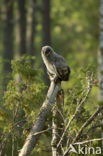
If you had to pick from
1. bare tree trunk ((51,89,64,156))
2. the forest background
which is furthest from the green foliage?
bare tree trunk ((51,89,64,156))

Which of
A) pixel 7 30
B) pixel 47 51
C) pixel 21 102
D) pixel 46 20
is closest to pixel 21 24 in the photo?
pixel 7 30

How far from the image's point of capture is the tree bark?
524 cm

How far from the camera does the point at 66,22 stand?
3512cm

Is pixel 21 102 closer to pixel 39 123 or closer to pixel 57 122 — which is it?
pixel 57 122

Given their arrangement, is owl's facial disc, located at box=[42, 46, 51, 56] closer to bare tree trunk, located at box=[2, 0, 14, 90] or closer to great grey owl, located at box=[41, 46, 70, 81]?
great grey owl, located at box=[41, 46, 70, 81]

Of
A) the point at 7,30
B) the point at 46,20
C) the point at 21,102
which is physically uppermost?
the point at 7,30

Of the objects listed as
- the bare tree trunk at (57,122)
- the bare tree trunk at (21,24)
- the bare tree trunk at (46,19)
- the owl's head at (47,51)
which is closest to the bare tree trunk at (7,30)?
the bare tree trunk at (21,24)

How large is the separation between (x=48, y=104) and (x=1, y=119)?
2.26 feet

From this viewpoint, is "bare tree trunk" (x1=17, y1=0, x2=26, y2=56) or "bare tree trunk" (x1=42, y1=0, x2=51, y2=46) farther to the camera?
"bare tree trunk" (x1=17, y1=0, x2=26, y2=56)

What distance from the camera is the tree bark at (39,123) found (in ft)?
17.2

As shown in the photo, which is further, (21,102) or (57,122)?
(21,102)

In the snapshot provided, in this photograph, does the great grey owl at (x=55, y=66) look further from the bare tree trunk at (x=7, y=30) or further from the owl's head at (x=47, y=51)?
the bare tree trunk at (x=7, y=30)

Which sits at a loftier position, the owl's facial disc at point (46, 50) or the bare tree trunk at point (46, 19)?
the bare tree trunk at point (46, 19)

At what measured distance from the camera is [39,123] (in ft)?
17.8
